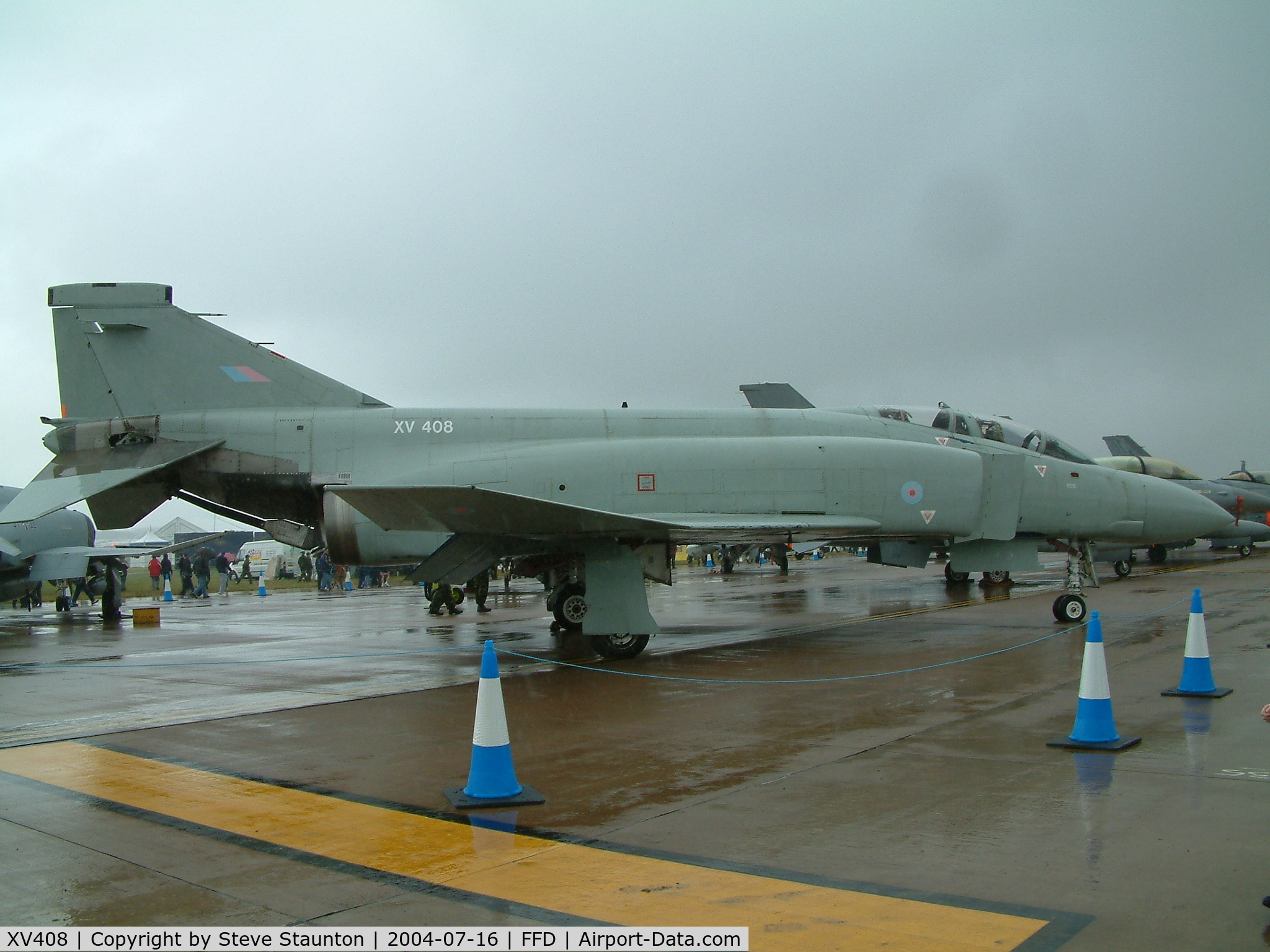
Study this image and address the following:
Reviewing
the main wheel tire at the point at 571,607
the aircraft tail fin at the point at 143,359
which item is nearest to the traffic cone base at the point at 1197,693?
the main wheel tire at the point at 571,607

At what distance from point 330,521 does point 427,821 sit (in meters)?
7.24

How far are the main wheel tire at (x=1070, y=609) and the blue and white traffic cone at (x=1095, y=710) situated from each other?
7.29m

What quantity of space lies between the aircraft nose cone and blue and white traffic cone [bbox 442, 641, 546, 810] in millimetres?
11934

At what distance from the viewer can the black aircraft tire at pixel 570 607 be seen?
13547 mm

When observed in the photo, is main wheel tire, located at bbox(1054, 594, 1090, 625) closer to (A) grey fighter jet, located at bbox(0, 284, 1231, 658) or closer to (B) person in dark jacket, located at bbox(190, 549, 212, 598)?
(A) grey fighter jet, located at bbox(0, 284, 1231, 658)

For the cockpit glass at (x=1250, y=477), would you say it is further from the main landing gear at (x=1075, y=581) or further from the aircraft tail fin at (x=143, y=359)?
the aircraft tail fin at (x=143, y=359)

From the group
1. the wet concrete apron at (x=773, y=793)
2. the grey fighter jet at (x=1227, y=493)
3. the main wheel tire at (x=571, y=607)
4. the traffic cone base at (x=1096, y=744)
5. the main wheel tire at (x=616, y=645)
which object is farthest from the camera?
the grey fighter jet at (x=1227, y=493)

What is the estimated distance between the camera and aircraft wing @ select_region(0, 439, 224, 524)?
10992 mm

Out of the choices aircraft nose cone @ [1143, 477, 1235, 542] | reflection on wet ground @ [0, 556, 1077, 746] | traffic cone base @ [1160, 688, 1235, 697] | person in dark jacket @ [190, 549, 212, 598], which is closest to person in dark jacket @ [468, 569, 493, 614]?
reflection on wet ground @ [0, 556, 1077, 746]

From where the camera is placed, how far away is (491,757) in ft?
16.9

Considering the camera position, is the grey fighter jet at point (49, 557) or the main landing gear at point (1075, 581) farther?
the grey fighter jet at point (49, 557)

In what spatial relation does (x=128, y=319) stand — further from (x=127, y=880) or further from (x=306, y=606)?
(x=306, y=606)

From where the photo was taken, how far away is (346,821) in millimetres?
4855

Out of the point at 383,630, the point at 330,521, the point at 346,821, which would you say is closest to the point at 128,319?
the point at 330,521
